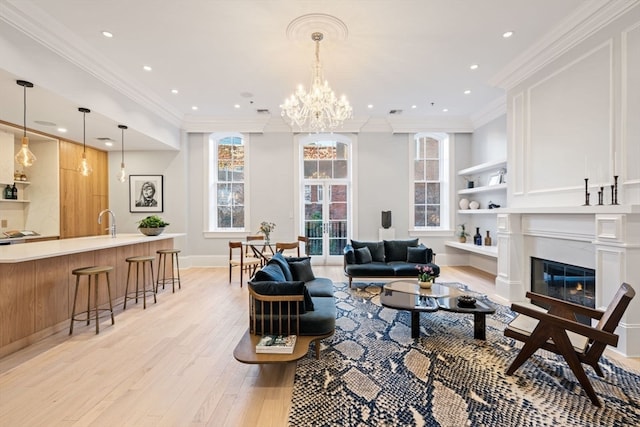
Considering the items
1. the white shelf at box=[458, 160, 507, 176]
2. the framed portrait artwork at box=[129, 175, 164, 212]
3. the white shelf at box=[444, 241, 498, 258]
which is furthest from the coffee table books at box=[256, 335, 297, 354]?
the framed portrait artwork at box=[129, 175, 164, 212]

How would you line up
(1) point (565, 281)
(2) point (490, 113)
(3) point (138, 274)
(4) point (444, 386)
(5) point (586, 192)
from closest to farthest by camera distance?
(4) point (444, 386)
(5) point (586, 192)
(1) point (565, 281)
(3) point (138, 274)
(2) point (490, 113)

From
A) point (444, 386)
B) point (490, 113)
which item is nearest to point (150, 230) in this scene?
point (444, 386)

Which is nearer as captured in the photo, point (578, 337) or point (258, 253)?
point (578, 337)

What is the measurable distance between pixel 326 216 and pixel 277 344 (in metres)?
5.01

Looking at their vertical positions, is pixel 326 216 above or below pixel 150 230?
above

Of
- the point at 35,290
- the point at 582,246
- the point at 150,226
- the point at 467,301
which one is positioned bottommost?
the point at 467,301

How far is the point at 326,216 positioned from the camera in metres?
7.30

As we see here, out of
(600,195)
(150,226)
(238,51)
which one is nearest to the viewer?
(600,195)

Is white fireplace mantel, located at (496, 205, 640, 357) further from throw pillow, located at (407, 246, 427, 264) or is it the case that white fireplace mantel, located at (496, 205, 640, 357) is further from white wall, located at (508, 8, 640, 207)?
throw pillow, located at (407, 246, 427, 264)

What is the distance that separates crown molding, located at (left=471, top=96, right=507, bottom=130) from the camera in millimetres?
5796

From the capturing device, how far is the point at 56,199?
5.73 meters

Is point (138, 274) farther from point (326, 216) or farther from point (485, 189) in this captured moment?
point (485, 189)

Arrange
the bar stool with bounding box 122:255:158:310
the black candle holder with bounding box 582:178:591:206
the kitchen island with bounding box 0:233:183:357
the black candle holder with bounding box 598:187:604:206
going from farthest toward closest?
1. the bar stool with bounding box 122:255:158:310
2. the black candle holder with bounding box 582:178:591:206
3. the black candle holder with bounding box 598:187:604:206
4. the kitchen island with bounding box 0:233:183:357

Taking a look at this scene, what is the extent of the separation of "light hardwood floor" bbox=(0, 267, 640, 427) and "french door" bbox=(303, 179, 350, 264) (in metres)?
3.62
